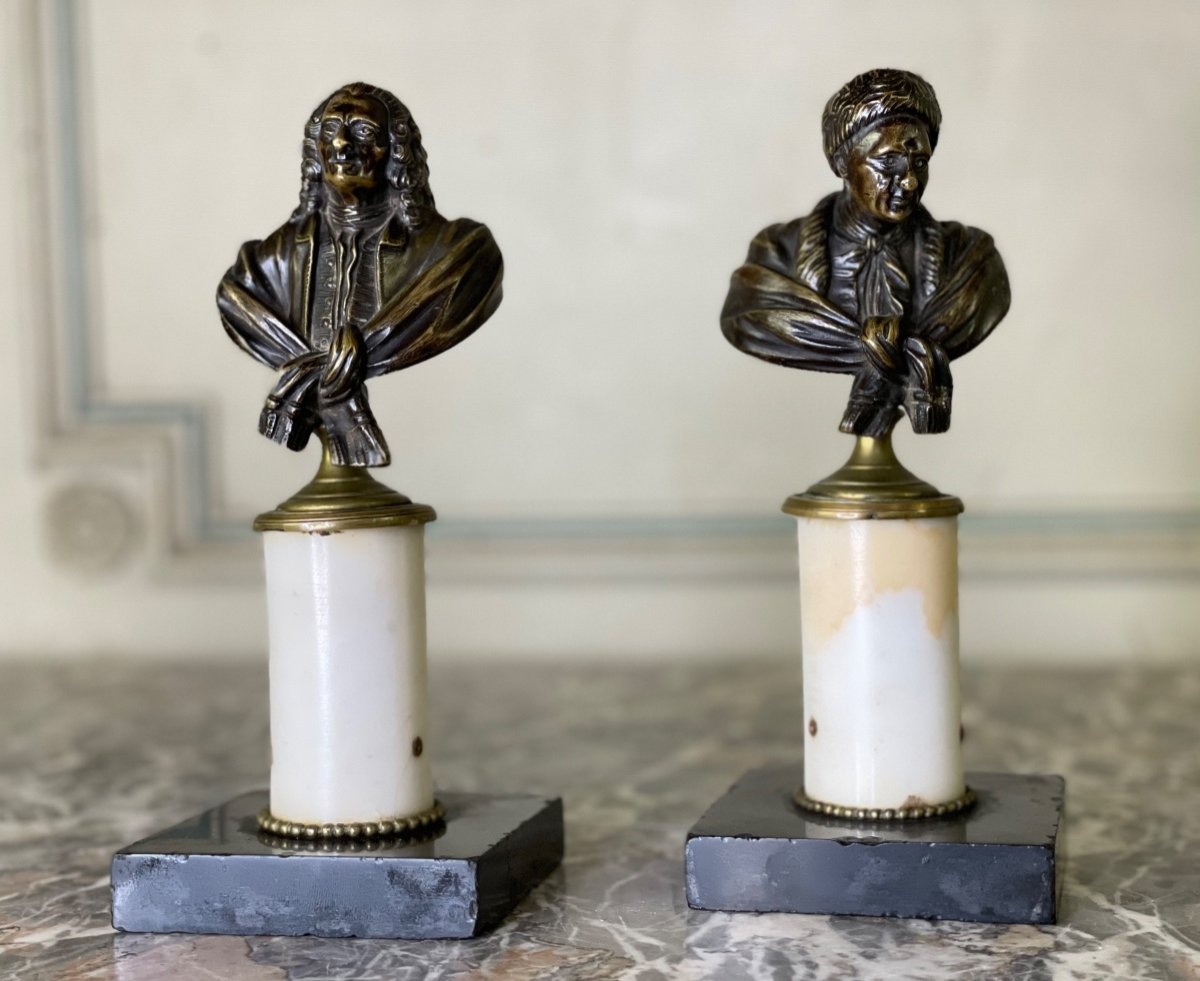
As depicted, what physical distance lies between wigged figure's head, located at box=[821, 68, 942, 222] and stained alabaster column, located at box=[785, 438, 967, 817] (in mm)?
306

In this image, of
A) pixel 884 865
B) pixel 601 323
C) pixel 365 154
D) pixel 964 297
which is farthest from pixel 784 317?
pixel 601 323

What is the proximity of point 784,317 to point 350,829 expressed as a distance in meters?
0.72

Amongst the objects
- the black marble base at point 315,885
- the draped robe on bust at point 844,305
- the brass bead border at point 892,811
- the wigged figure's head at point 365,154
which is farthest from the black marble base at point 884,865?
the wigged figure's head at point 365,154

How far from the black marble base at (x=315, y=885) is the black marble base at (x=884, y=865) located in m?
0.23

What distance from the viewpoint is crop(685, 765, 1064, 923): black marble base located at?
1.64 m

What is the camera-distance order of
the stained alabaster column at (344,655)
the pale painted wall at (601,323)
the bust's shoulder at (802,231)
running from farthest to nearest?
the pale painted wall at (601,323) → the bust's shoulder at (802,231) → the stained alabaster column at (344,655)

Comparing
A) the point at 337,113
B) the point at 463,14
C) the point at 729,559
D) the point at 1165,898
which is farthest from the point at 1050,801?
the point at 463,14

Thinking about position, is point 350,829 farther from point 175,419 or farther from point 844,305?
point 175,419

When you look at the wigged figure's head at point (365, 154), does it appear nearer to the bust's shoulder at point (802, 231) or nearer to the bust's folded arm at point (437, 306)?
the bust's folded arm at point (437, 306)

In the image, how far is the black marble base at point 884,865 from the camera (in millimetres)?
1645

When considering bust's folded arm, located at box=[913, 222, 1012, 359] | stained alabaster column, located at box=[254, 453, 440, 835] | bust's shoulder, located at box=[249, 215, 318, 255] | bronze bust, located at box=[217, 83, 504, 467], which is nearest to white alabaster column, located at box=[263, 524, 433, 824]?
stained alabaster column, located at box=[254, 453, 440, 835]

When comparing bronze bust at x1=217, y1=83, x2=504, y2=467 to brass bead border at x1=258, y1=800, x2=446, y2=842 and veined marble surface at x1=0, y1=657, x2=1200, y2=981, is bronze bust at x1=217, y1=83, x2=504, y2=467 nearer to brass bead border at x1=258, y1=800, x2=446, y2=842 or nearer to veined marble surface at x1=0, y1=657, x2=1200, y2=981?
brass bead border at x1=258, y1=800, x2=446, y2=842

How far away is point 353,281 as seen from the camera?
178cm

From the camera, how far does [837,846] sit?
1676 mm
